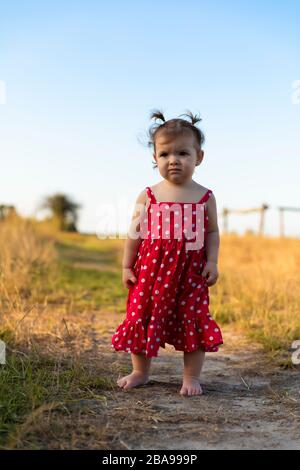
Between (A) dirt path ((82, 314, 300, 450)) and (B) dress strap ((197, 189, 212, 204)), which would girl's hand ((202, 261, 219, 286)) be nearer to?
(B) dress strap ((197, 189, 212, 204))

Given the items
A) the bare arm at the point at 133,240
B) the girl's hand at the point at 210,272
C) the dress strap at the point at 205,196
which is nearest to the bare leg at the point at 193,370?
the girl's hand at the point at 210,272

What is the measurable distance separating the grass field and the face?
3.20ft

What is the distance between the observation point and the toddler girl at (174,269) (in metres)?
2.67

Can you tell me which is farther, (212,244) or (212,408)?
(212,244)

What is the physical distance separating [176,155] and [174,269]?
1.70 ft

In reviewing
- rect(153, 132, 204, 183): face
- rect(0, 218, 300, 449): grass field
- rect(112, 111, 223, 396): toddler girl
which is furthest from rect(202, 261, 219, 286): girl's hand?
rect(0, 218, 300, 449): grass field

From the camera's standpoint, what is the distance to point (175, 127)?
2.70 meters

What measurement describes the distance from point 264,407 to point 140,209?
105cm

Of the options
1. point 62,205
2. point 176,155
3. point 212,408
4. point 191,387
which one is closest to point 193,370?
point 191,387

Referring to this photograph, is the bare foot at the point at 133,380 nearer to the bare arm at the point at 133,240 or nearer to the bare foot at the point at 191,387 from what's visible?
the bare foot at the point at 191,387

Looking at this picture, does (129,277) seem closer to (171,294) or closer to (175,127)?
(171,294)

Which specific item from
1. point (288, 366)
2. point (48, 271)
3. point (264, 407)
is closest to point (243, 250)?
point (48, 271)

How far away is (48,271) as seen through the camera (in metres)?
7.10
